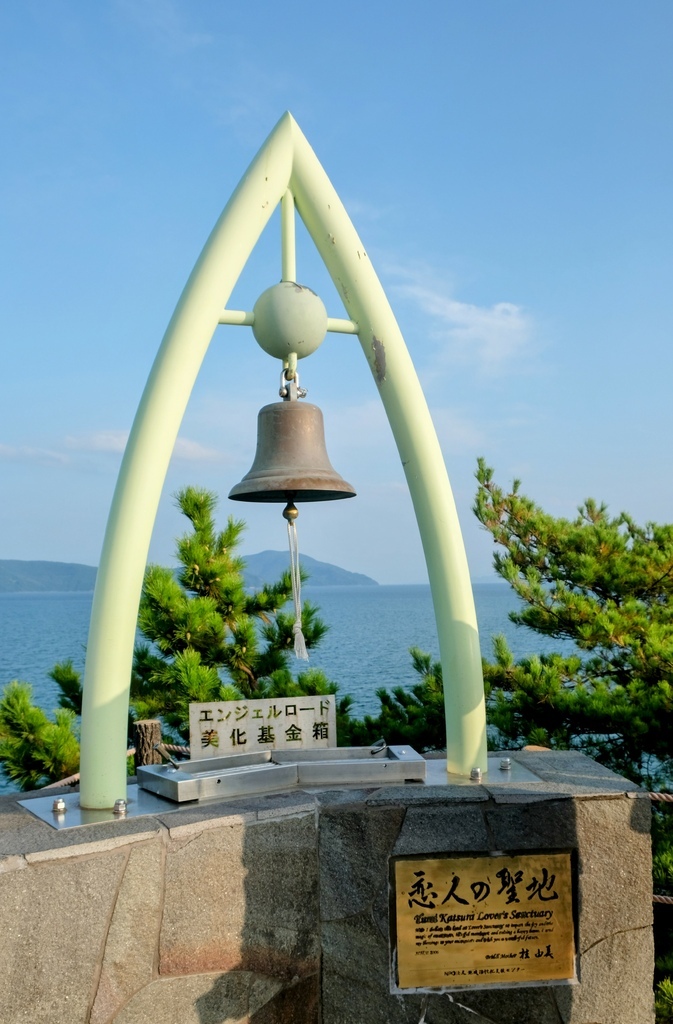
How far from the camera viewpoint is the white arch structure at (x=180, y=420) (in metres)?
2.60

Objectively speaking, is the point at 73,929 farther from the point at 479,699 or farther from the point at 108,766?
the point at 479,699

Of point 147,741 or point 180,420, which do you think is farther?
point 147,741

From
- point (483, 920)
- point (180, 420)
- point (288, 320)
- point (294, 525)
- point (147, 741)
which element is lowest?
point (483, 920)

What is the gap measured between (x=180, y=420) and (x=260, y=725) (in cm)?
104

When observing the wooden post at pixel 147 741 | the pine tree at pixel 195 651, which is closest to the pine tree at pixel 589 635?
the pine tree at pixel 195 651

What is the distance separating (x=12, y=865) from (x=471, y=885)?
1.29m

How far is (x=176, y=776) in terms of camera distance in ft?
8.62

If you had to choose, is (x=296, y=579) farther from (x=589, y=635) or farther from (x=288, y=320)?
(x=589, y=635)

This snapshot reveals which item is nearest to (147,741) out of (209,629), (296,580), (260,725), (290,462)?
(260,725)

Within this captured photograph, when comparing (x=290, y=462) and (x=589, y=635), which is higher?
(x=290, y=462)

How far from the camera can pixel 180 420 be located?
268 centimetres

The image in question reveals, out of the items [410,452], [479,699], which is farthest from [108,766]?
[410,452]

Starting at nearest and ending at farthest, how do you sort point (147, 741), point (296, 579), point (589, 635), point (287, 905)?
point (287, 905)
point (296, 579)
point (147, 741)
point (589, 635)

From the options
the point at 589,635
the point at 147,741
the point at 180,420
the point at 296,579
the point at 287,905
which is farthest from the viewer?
the point at 589,635
